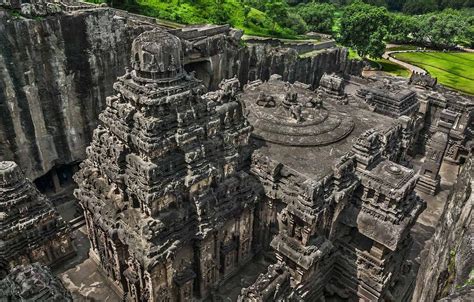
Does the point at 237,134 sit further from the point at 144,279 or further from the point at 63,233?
the point at 63,233

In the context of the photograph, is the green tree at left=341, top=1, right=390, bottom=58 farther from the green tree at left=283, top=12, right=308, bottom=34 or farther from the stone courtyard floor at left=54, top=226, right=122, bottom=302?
the stone courtyard floor at left=54, top=226, right=122, bottom=302

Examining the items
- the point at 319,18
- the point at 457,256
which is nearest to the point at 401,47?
the point at 319,18

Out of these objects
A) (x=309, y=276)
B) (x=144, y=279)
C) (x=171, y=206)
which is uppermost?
(x=171, y=206)

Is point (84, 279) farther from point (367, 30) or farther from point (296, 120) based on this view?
point (367, 30)

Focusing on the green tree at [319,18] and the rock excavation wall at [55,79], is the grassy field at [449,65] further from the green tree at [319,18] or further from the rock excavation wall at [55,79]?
the rock excavation wall at [55,79]

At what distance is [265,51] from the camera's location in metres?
35.4

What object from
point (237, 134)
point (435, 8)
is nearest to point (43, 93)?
point (237, 134)

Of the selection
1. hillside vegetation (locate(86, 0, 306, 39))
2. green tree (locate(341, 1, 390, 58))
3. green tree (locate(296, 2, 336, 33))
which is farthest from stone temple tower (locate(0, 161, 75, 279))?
green tree (locate(296, 2, 336, 33))

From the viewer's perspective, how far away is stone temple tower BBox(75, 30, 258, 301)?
50.7 feet

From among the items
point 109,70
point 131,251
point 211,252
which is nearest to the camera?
point 131,251

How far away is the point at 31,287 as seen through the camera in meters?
11.8

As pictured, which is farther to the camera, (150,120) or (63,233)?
(63,233)

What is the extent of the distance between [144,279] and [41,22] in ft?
51.8

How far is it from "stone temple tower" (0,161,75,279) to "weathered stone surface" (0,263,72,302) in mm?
6634
